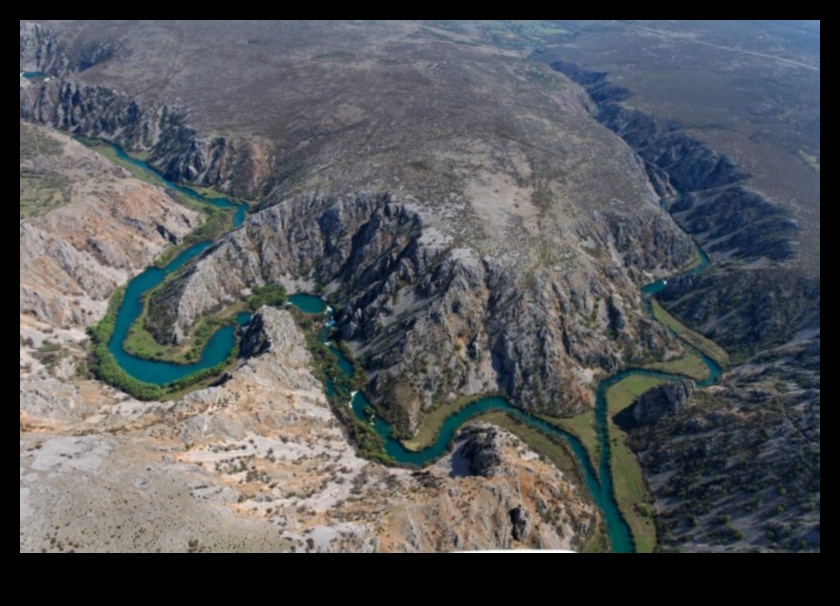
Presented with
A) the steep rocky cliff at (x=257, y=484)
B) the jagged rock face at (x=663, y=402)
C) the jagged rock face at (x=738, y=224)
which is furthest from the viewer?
the jagged rock face at (x=738, y=224)

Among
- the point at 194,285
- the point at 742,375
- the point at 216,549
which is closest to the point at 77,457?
the point at 216,549

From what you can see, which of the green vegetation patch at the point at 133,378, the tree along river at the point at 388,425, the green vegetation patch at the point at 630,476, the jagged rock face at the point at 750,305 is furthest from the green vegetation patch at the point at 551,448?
the jagged rock face at the point at 750,305

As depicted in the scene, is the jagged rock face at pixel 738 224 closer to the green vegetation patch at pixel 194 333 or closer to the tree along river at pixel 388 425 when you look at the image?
the tree along river at pixel 388 425

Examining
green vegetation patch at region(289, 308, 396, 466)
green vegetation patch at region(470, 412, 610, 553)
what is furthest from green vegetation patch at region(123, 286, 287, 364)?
green vegetation patch at region(470, 412, 610, 553)

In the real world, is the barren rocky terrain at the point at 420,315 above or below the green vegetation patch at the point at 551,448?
above

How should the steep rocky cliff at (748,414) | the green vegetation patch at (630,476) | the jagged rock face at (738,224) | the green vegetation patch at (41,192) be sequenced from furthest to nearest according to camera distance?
the jagged rock face at (738,224) → the green vegetation patch at (41,192) → the green vegetation patch at (630,476) → the steep rocky cliff at (748,414)

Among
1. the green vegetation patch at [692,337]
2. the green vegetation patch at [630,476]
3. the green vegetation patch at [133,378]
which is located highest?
the green vegetation patch at [692,337]
